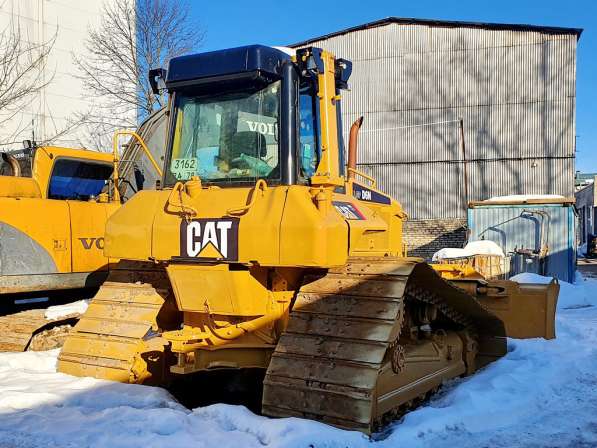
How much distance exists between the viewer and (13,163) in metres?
7.32

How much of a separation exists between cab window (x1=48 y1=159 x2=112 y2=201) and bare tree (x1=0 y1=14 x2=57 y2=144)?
30.5 feet

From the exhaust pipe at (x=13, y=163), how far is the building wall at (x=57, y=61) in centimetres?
1453

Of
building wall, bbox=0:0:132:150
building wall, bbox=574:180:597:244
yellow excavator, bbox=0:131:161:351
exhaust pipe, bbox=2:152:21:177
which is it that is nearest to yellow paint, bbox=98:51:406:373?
yellow excavator, bbox=0:131:161:351

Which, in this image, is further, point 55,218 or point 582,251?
point 582,251

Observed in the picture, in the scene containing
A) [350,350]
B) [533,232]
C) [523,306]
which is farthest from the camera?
[533,232]

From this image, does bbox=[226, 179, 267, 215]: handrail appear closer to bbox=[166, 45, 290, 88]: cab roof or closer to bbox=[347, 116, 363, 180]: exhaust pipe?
bbox=[166, 45, 290, 88]: cab roof

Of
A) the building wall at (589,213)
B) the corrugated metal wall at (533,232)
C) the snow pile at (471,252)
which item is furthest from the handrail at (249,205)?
the building wall at (589,213)

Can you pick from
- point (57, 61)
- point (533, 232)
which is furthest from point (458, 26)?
point (57, 61)

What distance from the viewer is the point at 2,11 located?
20.8 meters

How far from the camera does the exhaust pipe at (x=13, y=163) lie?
7305 millimetres

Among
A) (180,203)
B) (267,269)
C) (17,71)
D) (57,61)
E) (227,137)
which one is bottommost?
(267,269)

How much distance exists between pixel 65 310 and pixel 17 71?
40.9 ft

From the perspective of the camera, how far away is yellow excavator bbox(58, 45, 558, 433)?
4184mm

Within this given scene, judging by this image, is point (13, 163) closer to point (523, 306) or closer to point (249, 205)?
point (249, 205)
